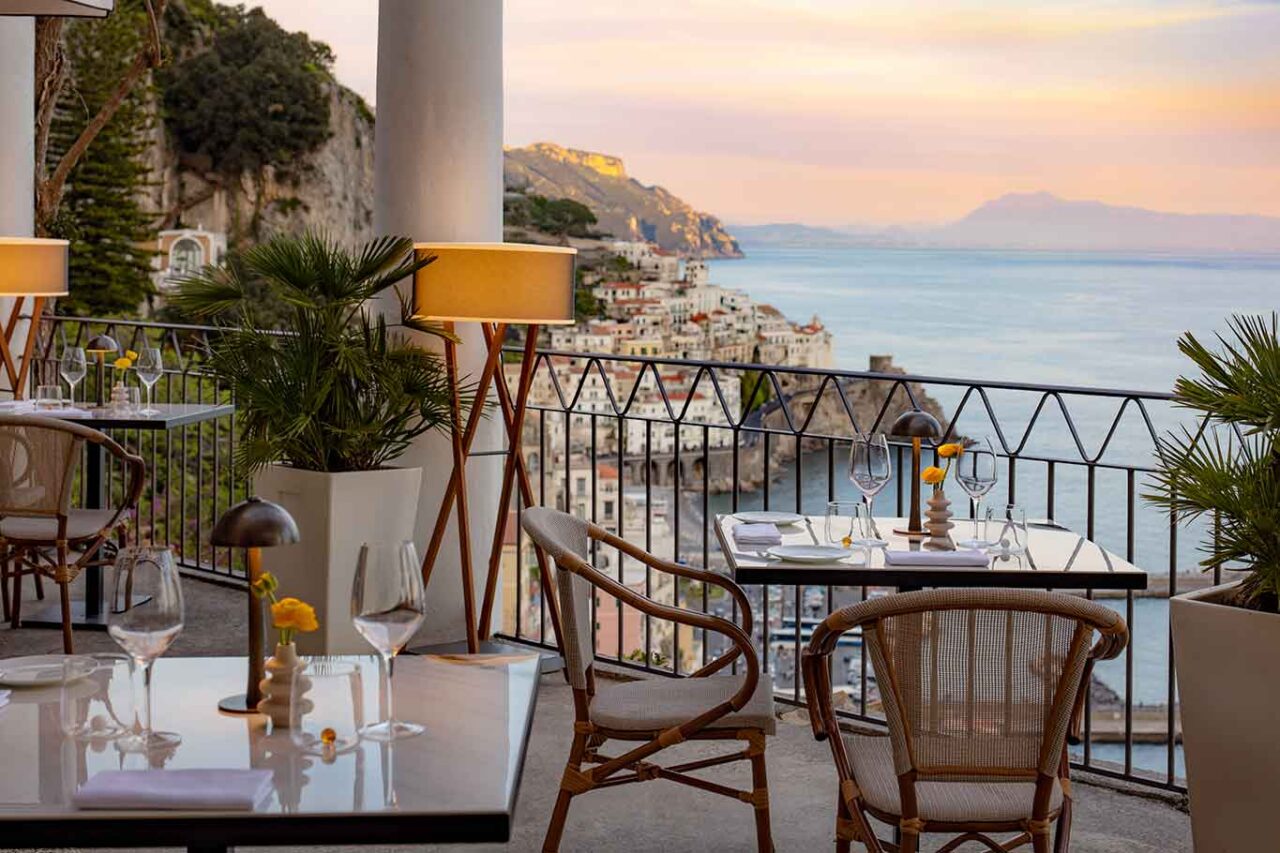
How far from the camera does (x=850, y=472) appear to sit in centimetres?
371

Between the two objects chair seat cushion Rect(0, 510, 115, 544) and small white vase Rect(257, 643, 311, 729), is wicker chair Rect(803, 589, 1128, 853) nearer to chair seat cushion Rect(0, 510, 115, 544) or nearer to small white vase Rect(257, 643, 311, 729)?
small white vase Rect(257, 643, 311, 729)

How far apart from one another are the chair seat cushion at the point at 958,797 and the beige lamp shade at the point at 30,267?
4835mm

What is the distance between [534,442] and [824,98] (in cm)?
1307

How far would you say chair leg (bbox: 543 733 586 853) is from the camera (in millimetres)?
3236

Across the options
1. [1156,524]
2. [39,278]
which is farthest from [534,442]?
[1156,524]

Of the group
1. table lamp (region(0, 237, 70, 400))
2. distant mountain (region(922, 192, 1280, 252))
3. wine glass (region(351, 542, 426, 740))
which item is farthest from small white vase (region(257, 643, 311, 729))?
distant mountain (region(922, 192, 1280, 252))

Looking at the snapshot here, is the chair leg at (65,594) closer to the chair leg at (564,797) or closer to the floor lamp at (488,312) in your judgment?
the floor lamp at (488,312)

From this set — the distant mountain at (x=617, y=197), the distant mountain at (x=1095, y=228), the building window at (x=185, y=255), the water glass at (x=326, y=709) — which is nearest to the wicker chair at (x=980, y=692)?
the water glass at (x=326, y=709)

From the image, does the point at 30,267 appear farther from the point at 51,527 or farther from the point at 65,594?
the point at 65,594

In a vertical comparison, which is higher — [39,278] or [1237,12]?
[1237,12]

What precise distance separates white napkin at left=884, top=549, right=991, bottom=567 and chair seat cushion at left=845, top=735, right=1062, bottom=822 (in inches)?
28.8

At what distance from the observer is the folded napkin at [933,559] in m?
3.35

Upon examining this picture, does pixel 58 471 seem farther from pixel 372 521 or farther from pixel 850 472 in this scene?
pixel 850 472

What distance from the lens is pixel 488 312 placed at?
473 cm
